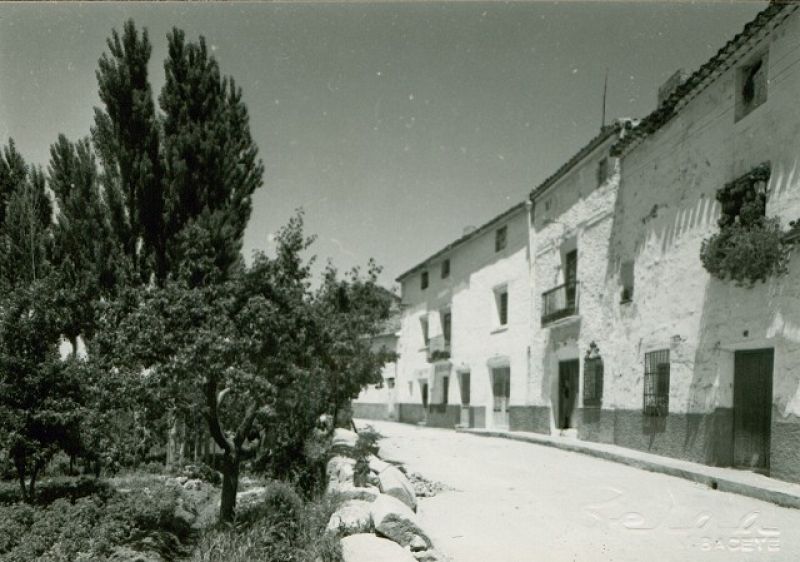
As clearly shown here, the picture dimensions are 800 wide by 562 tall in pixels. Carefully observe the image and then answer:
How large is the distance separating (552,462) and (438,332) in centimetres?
1586

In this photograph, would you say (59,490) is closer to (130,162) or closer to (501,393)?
(130,162)

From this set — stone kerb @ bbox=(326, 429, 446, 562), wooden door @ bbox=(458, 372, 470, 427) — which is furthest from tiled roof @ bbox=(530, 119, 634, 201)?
stone kerb @ bbox=(326, 429, 446, 562)

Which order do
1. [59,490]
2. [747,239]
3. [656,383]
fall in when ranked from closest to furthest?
[747,239] → [59,490] → [656,383]

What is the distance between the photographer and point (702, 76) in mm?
11117

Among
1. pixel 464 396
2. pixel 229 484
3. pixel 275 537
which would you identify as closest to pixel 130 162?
pixel 229 484

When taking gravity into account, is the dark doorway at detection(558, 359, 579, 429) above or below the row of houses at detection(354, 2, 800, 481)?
below

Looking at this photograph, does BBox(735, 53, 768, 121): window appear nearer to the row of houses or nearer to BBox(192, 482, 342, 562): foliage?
the row of houses

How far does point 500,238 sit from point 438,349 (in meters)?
6.56

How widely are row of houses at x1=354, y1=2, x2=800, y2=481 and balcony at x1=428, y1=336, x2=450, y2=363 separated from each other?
3591mm

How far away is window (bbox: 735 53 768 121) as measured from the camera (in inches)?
396

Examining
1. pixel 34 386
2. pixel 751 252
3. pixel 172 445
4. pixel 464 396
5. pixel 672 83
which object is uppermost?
pixel 672 83

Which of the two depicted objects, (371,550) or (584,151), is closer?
(371,550)

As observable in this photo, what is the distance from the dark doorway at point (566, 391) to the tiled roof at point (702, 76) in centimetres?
647

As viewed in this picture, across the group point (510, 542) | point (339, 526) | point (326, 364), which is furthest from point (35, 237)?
point (510, 542)
